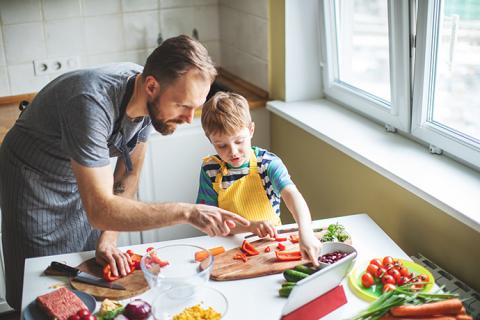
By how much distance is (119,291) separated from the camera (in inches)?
64.9

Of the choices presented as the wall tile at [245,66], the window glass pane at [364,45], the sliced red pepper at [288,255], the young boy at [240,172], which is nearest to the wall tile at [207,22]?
the wall tile at [245,66]

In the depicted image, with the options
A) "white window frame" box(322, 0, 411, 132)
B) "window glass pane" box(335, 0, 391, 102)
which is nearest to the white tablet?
"white window frame" box(322, 0, 411, 132)

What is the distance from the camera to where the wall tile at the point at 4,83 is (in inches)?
123

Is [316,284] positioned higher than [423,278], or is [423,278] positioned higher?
[316,284]

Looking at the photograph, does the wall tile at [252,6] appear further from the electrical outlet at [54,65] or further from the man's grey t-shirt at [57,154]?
the man's grey t-shirt at [57,154]

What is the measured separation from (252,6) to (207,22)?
49 cm

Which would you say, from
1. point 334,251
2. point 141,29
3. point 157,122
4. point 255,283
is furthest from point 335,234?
point 141,29

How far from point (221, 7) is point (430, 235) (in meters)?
1.93

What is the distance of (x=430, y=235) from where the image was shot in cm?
204

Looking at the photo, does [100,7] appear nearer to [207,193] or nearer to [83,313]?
[207,193]

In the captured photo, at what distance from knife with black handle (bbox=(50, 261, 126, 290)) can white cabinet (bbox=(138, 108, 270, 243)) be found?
122cm

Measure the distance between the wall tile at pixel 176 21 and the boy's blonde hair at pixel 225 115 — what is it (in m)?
1.46

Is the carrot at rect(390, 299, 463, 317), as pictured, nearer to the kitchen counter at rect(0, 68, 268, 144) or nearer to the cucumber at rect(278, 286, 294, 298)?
the cucumber at rect(278, 286, 294, 298)

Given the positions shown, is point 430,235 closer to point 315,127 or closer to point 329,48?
point 315,127
